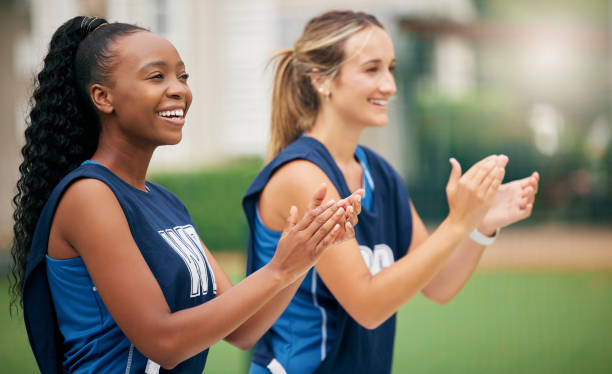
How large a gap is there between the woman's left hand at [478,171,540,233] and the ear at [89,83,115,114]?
140cm

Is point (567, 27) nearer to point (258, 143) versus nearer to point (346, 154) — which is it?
point (258, 143)

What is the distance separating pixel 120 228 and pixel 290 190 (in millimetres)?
763

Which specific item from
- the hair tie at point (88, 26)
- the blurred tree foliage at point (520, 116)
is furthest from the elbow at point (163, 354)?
the blurred tree foliage at point (520, 116)

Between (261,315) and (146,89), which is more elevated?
(146,89)

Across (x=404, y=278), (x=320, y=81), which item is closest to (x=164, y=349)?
(x=404, y=278)

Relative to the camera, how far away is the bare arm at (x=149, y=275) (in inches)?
61.1

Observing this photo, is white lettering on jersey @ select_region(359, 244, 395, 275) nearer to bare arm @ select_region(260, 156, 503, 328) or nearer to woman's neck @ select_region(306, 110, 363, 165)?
bare arm @ select_region(260, 156, 503, 328)

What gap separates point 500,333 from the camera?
6656 mm

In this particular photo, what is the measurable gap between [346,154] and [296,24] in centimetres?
1136

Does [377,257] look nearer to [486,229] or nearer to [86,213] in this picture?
[486,229]

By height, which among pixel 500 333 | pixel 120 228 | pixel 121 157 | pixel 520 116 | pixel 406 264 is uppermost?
pixel 121 157

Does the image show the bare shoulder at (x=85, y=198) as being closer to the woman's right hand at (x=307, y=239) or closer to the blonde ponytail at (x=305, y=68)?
the woman's right hand at (x=307, y=239)

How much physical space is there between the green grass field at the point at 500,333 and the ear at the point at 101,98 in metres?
3.85

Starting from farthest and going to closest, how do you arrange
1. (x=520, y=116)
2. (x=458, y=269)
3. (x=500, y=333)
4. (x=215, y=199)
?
(x=520, y=116) → (x=215, y=199) → (x=500, y=333) → (x=458, y=269)
